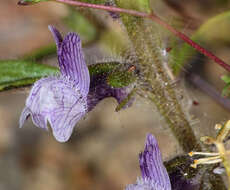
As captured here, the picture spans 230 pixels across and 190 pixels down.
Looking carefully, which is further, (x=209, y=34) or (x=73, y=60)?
(x=209, y=34)

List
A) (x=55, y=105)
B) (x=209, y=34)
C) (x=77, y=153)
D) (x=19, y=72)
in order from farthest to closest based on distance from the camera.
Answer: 1. (x=77, y=153)
2. (x=209, y=34)
3. (x=19, y=72)
4. (x=55, y=105)

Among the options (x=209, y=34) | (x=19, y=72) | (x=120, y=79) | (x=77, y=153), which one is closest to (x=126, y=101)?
(x=120, y=79)

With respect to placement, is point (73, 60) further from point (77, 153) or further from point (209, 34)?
point (77, 153)

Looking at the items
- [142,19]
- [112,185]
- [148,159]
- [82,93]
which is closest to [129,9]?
[142,19]

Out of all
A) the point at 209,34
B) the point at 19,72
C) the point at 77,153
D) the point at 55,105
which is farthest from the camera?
the point at 77,153

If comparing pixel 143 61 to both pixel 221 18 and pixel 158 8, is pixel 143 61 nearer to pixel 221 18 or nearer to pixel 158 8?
pixel 221 18

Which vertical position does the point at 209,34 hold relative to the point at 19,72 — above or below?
above
